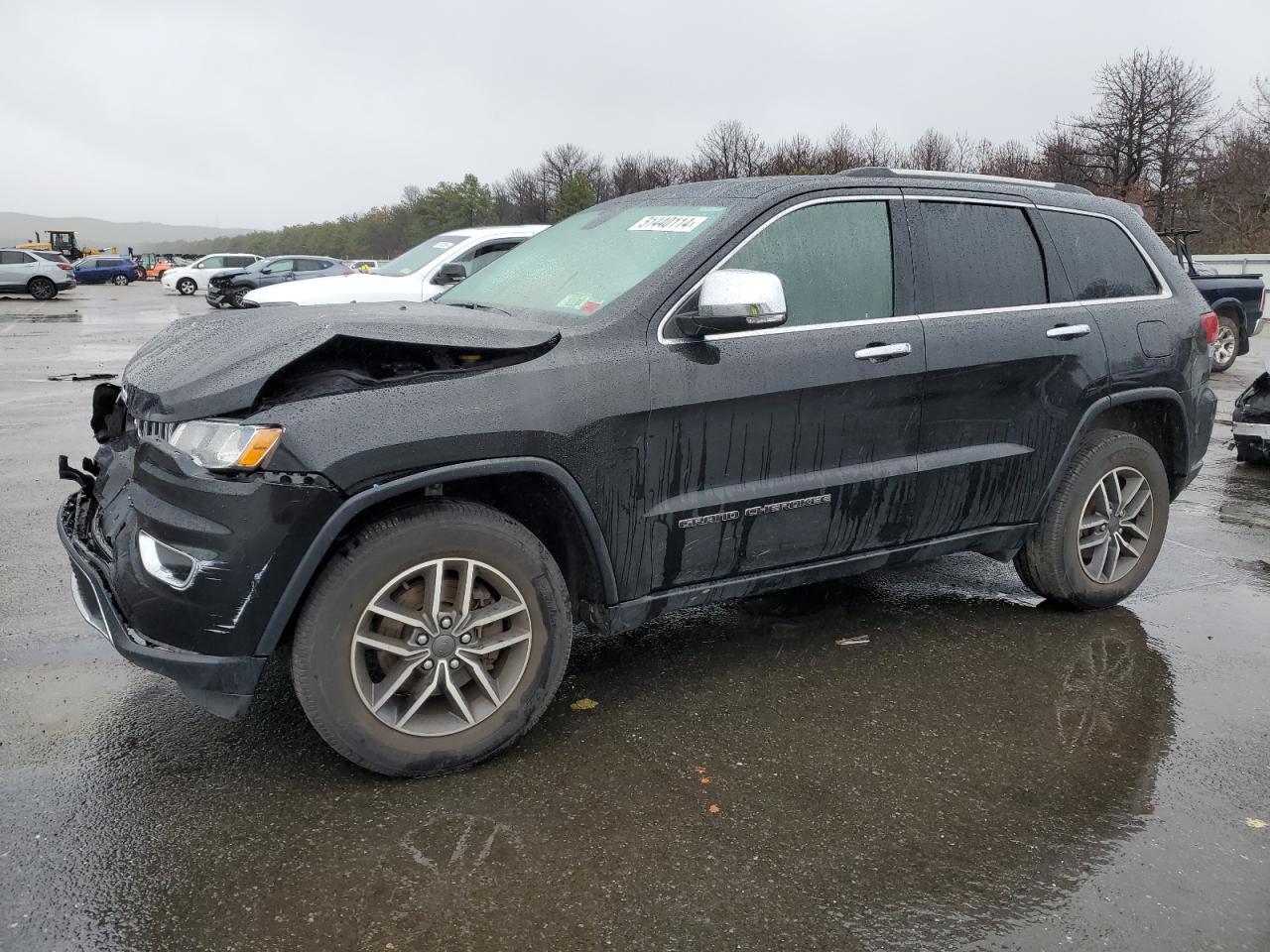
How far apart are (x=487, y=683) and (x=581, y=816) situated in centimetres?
50

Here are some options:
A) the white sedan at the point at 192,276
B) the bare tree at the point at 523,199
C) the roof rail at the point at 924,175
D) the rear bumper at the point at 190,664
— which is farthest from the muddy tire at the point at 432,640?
the bare tree at the point at 523,199

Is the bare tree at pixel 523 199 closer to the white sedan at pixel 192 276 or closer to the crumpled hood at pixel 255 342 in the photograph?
the white sedan at pixel 192 276

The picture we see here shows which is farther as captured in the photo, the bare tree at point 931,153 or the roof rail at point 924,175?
the bare tree at point 931,153

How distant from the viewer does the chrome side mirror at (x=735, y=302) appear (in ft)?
10.8

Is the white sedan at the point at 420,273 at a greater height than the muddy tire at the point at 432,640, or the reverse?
the white sedan at the point at 420,273

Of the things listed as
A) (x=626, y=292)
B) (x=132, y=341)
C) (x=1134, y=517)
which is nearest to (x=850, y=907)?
(x=626, y=292)

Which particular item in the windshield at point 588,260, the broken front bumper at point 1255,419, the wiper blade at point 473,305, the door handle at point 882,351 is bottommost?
the broken front bumper at point 1255,419

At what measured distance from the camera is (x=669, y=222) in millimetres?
3867

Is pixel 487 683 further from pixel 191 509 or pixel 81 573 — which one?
pixel 81 573

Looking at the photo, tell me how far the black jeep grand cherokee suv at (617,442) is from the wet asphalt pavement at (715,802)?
0.33m

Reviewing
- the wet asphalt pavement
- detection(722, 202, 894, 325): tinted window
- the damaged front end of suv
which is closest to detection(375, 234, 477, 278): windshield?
the wet asphalt pavement

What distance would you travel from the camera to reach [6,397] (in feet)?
35.8

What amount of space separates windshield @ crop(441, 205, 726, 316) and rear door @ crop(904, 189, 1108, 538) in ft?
3.29

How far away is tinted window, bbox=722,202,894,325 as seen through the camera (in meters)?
3.69
